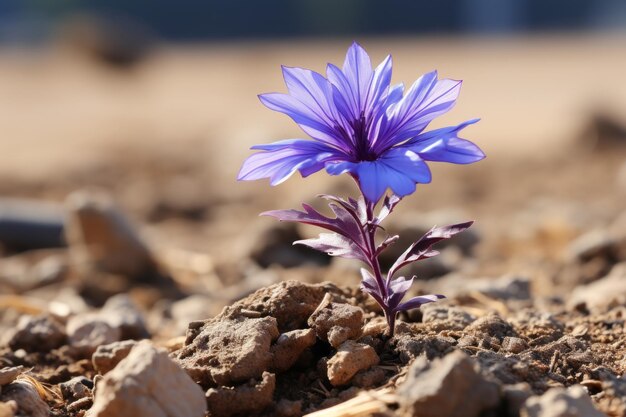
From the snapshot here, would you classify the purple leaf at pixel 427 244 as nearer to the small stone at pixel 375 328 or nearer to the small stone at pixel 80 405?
the small stone at pixel 375 328

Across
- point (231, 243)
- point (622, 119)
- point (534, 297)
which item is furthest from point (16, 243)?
point (622, 119)

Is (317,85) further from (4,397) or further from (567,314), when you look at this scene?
(567,314)

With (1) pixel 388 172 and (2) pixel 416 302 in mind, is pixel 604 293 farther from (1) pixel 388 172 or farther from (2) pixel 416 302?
(1) pixel 388 172

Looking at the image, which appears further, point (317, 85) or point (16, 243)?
point (16, 243)

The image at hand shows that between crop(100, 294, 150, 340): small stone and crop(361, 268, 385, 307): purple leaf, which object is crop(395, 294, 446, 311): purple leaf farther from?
crop(100, 294, 150, 340): small stone

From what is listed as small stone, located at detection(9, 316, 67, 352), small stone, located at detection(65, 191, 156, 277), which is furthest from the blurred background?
small stone, located at detection(9, 316, 67, 352)

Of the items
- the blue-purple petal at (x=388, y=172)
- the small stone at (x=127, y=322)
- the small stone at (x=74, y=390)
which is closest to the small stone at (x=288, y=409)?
the blue-purple petal at (x=388, y=172)
